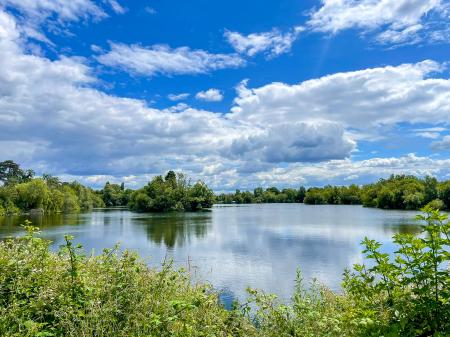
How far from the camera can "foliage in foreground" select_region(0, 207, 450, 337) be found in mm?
3316

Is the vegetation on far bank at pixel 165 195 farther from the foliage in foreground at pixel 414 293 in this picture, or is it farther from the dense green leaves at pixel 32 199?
the foliage in foreground at pixel 414 293

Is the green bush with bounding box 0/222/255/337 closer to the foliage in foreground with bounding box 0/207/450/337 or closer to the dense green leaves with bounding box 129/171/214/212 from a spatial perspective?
the foliage in foreground with bounding box 0/207/450/337

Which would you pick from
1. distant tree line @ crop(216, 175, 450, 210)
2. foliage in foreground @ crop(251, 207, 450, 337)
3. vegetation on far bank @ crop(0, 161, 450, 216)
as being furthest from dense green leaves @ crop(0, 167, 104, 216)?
foliage in foreground @ crop(251, 207, 450, 337)

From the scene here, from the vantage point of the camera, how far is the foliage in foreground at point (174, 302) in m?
3.32

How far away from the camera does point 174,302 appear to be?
13.6ft

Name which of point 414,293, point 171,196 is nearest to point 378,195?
point 171,196

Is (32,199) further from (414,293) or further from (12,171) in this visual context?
(414,293)

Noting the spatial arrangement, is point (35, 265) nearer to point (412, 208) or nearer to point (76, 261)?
point (76, 261)

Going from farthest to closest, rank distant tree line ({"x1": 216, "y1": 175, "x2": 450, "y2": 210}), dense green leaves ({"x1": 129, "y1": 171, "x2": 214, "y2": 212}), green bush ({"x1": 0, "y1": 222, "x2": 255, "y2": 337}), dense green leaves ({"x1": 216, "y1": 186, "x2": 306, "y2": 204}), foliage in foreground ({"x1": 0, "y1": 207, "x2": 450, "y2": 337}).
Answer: dense green leaves ({"x1": 216, "y1": 186, "x2": 306, "y2": 204})
dense green leaves ({"x1": 129, "y1": 171, "x2": 214, "y2": 212})
distant tree line ({"x1": 216, "y1": 175, "x2": 450, "y2": 210})
green bush ({"x1": 0, "y1": 222, "x2": 255, "y2": 337})
foliage in foreground ({"x1": 0, "y1": 207, "x2": 450, "y2": 337})

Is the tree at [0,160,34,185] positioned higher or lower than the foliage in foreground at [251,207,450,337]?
higher

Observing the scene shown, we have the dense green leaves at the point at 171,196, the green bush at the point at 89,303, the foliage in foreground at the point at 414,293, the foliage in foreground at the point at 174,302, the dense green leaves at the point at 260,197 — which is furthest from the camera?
the dense green leaves at the point at 260,197

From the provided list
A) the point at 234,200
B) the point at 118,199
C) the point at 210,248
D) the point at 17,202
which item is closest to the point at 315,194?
the point at 234,200

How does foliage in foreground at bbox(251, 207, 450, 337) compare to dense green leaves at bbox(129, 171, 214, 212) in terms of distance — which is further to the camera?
dense green leaves at bbox(129, 171, 214, 212)

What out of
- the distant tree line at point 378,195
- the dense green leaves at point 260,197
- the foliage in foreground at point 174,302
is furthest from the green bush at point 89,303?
the dense green leaves at point 260,197
